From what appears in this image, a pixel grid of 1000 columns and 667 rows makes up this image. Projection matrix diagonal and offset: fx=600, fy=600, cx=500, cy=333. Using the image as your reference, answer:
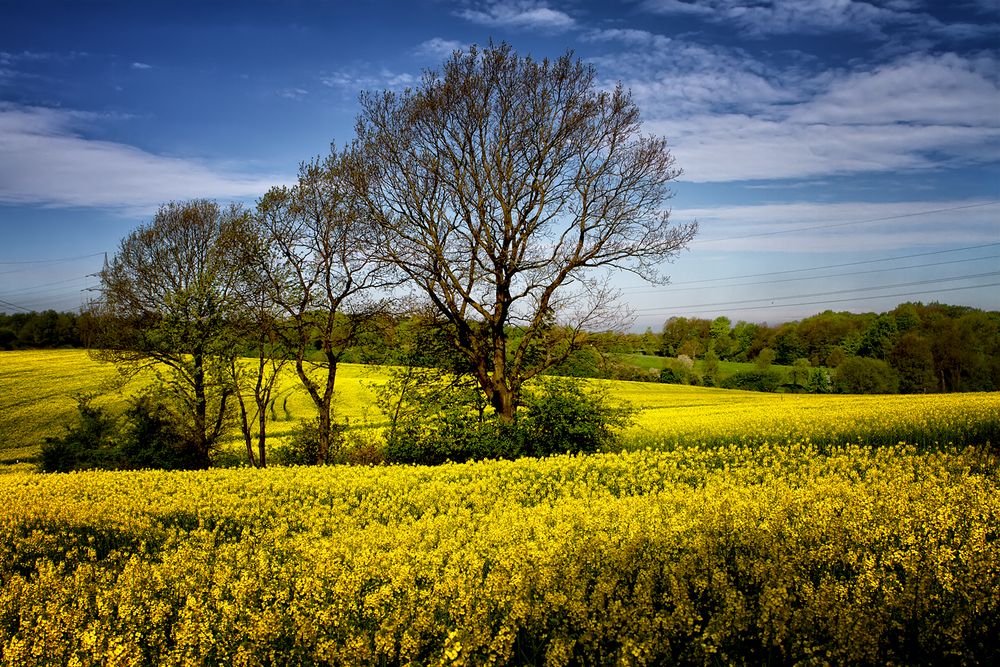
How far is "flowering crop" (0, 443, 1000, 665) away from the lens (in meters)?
3.68

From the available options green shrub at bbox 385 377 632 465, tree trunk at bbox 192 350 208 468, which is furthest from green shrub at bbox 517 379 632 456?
tree trunk at bbox 192 350 208 468

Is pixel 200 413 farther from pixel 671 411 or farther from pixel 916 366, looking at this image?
pixel 916 366

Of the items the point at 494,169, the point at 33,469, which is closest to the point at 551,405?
the point at 494,169

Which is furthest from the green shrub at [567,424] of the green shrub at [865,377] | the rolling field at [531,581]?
the green shrub at [865,377]

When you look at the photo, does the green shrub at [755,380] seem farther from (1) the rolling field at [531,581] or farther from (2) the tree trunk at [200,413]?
(1) the rolling field at [531,581]

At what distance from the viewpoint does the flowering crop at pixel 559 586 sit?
368 centimetres

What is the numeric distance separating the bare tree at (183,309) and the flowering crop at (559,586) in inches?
700

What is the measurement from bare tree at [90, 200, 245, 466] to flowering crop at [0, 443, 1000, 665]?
17.8m

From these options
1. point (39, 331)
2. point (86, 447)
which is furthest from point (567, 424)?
point (39, 331)

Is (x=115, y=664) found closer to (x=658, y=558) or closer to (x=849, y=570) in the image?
(x=658, y=558)

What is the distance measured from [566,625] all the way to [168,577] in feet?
12.3

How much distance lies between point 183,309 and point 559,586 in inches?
1012

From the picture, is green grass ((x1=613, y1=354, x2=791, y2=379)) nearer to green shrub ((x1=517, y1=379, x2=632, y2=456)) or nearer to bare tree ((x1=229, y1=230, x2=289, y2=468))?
bare tree ((x1=229, y1=230, x2=289, y2=468))

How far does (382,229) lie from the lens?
19.0 metres
